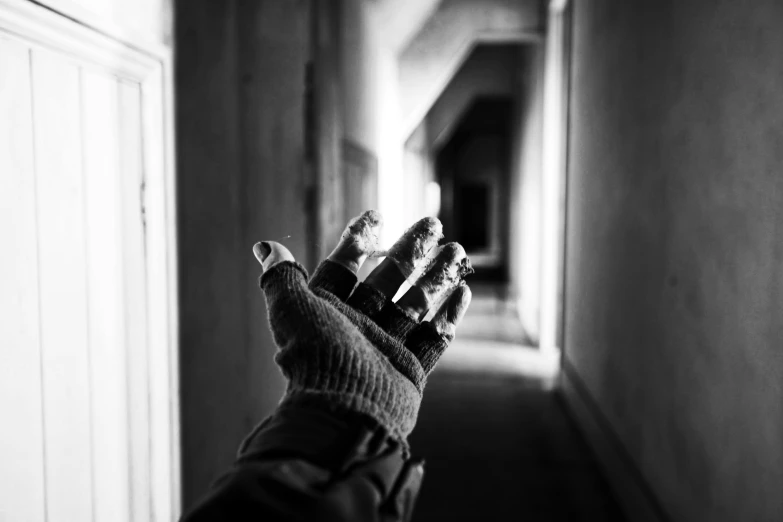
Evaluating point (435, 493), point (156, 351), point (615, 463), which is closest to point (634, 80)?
point (615, 463)

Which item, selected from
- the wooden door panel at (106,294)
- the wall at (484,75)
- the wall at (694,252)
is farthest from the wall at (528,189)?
the wooden door panel at (106,294)

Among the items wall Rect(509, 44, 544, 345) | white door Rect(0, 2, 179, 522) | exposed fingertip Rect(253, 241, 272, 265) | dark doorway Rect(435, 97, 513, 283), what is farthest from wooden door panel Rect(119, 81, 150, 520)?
dark doorway Rect(435, 97, 513, 283)

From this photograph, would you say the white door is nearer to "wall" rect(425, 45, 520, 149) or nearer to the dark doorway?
"wall" rect(425, 45, 520, 149)

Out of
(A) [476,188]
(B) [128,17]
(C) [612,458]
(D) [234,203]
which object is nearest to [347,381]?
(B) [128,17]

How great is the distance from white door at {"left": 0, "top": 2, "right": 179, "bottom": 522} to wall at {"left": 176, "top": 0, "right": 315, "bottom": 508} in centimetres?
34

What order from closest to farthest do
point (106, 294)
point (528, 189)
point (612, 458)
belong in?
point (106, 294) < point (612, 458) < point (528, 189)

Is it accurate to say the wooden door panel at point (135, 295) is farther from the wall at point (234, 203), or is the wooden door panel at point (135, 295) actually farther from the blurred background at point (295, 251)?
the wall at point (234, 203)

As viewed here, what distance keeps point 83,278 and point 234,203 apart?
0.80m

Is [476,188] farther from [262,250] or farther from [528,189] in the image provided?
[262,250]

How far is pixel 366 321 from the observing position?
925mm

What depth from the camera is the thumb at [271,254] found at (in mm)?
901

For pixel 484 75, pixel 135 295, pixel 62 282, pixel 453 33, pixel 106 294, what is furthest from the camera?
→ pixel 484 75

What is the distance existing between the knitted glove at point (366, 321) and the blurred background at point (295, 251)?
0.49m

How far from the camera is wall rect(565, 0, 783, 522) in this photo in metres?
1.40
